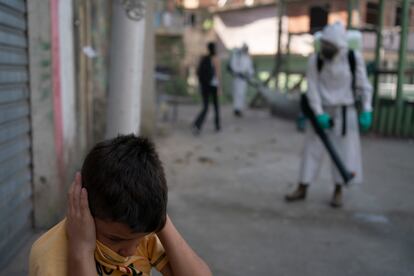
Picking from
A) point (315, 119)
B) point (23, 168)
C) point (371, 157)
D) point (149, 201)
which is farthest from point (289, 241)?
point (371, 157)

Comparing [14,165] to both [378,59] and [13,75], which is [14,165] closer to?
[13,75]

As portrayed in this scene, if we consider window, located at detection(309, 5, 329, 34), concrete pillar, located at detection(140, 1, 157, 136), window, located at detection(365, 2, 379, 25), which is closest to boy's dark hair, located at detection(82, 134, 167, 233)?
concrete pillar, located at detection(140, 1, 157, 136)

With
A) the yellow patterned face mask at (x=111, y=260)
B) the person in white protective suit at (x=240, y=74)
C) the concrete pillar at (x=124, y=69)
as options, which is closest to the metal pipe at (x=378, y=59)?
the person in white protective suit at (x=240, y=74)

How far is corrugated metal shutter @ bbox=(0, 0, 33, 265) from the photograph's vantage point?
8.87 ft

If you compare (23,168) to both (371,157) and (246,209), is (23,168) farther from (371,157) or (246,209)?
(371,157)

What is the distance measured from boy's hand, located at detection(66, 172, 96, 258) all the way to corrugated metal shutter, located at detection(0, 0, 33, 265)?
158cm

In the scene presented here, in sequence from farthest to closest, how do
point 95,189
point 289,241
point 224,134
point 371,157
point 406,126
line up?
point 224,134 < point 406,126 < point 371,157 < point 289,241 < point 95,189

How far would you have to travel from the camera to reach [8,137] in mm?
2789

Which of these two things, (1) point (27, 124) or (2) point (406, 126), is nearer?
(1) point (27, 124)

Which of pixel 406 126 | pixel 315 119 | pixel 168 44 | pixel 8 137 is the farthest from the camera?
pixel 168 44

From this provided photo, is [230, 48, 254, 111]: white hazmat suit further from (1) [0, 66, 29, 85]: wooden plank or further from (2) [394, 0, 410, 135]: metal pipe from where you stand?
(1) [0, 66, 29, 85]: wooden plank

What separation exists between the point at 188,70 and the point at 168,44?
8.16 feet

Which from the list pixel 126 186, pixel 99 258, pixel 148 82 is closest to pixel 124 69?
pixel 99 258

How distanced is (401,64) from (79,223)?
26.8ft
